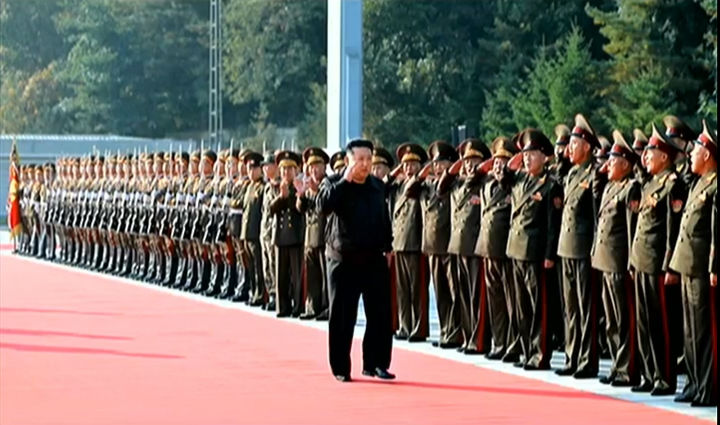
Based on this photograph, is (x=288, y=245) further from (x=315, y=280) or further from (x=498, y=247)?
(x=498, y=247)

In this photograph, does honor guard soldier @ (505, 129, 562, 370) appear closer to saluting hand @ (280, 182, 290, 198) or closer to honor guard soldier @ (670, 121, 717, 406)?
honor guard soldier @ (670, 121, 717, 406)

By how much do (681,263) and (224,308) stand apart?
991cm

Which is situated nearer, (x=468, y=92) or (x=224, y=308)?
(x=224, y=308)

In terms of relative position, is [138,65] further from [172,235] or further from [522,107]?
[172,235]

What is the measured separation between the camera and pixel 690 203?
12.3 meters

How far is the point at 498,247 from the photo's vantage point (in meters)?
15.1

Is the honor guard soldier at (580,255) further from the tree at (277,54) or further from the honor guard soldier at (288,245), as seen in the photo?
the tree at (277,54)

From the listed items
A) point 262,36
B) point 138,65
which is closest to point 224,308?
point 262,36

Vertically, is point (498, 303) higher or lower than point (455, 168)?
lower

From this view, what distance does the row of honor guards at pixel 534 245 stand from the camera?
1261 centimetres

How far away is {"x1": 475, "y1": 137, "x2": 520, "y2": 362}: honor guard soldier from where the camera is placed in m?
15.1

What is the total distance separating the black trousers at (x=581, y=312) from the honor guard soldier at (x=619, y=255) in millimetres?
348

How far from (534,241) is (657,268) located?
71.8 inches

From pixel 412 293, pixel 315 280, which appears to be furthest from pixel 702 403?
pixel 315 280
